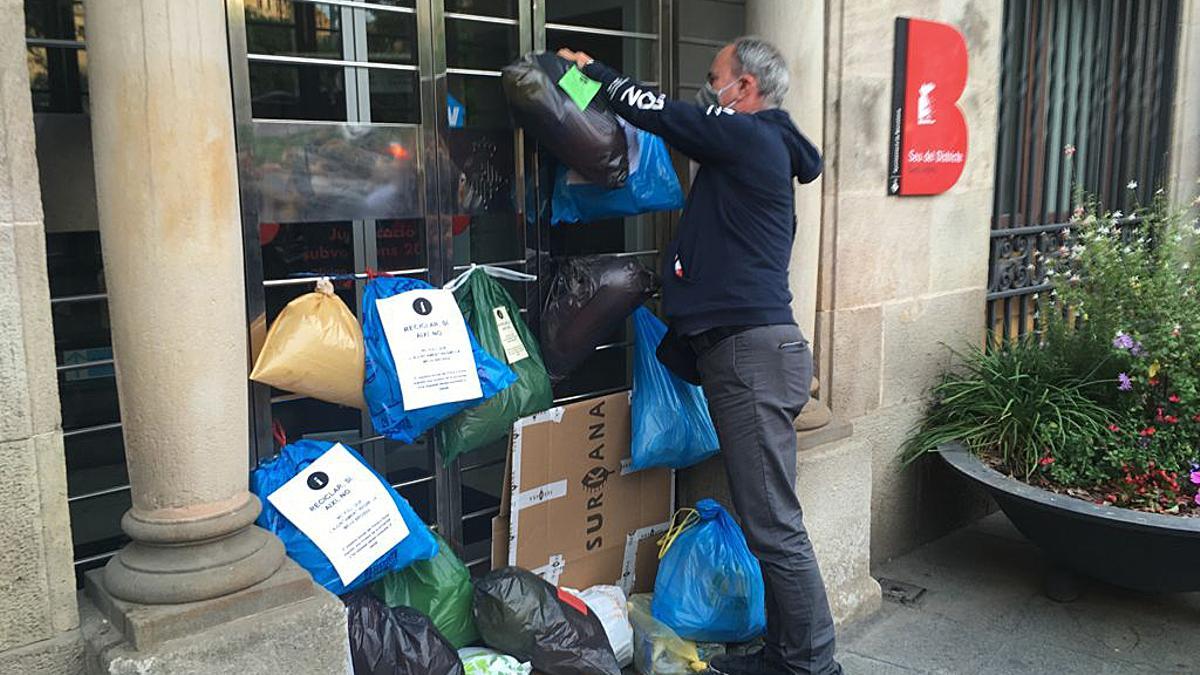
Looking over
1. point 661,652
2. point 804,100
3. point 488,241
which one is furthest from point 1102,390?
point 488,241

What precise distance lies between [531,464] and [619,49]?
5.72 feet

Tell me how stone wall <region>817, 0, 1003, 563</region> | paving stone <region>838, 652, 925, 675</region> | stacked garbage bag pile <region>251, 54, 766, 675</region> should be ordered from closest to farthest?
stacked garbage bag pile <region>251, 54, 766, 675</region> → paving stone <region>838, 652, 925, 675</region> → stone wall <region>817, 0, 1003, 563</region>

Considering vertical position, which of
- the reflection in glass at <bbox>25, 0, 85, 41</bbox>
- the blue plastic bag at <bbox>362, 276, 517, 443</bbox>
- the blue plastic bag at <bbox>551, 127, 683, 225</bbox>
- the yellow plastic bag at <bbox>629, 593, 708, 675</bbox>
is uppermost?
the reflection in glass at <bbox>25, 0, 85, 41</bbox>

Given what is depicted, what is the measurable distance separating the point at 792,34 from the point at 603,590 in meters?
2.20

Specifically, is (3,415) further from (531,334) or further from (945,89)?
(945,89)

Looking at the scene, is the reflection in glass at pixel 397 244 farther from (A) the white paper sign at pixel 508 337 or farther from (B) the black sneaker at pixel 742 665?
(B) the black sneaker at pixel 742 665

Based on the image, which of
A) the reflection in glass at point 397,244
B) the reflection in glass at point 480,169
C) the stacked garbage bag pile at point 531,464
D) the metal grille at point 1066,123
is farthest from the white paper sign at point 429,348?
the metal grille at point 1066,123

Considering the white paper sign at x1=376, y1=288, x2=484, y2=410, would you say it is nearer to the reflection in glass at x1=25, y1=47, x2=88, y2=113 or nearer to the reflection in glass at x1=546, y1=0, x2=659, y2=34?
the reflection in glass at x1=25, y1=47, x2=88, y2=113

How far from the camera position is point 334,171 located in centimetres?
313

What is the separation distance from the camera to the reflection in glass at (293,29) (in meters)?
3.90

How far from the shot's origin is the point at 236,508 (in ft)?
8.61

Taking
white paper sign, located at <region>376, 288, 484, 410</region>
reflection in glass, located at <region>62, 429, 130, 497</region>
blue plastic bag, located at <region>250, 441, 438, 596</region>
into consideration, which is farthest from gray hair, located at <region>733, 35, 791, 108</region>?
reflection in glass, located at <region>62, 429, 130, 497</region>

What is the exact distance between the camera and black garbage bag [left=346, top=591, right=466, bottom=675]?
9.64 feet

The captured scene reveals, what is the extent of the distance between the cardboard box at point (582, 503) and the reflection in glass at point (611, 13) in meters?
1.47
